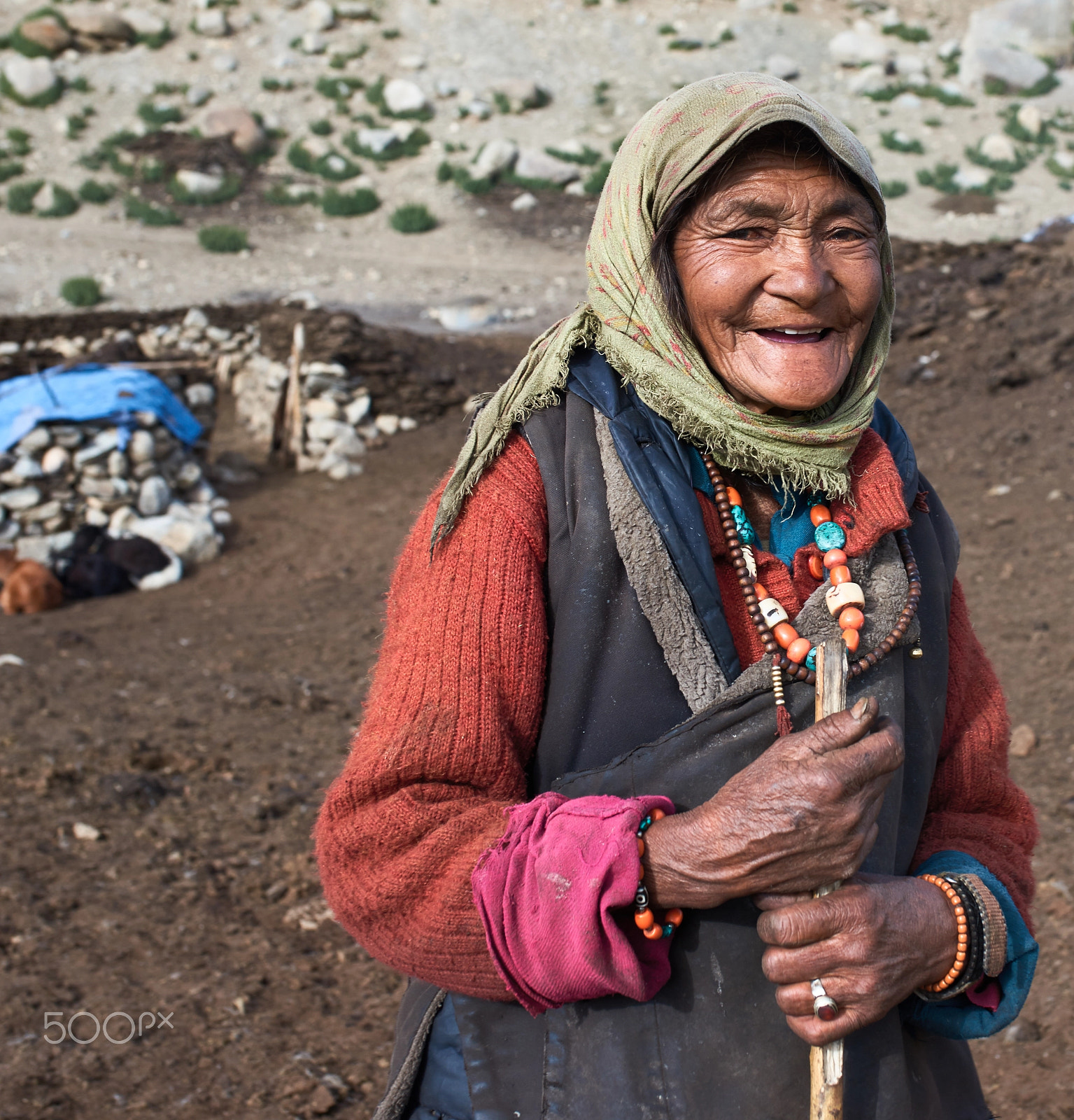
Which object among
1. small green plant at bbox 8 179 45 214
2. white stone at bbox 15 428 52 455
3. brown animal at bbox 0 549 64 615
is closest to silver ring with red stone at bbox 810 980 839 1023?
brown animal at bbox 0 549 64 615

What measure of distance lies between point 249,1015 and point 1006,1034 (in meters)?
2.22

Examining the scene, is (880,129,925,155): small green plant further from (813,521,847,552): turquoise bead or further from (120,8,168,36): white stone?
(813,521,847,552): turquoise bead

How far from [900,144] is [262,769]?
58.6 feet

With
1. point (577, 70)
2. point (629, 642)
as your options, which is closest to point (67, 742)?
point (629, 642)

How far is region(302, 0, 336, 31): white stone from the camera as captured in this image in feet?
72.9

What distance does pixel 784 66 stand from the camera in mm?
21062

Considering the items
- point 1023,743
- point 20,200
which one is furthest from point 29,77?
point 1023,743

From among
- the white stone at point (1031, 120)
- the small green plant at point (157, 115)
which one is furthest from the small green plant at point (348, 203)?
the white stone at point (1031, 120)

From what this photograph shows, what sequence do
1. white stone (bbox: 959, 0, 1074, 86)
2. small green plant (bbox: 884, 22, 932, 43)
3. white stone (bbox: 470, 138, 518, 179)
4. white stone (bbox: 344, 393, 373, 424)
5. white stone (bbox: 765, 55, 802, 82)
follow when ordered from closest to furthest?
white stone (bbox: 344, 393, 373, 424) < white stone (bbox: 470, 138, 518, 179) < white stone (bbox: 765, 55, 802, 82) < white stone (bbox: 959, 0, 1074, 86) < small green plant (bbox: 884, 22, 932, 43)

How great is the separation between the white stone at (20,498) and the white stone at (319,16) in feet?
56.3

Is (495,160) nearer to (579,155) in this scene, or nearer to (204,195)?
(579,155)

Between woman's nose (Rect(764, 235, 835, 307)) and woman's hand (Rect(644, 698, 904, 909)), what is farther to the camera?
woman's nose (Rect(764, 235, 835, 307))


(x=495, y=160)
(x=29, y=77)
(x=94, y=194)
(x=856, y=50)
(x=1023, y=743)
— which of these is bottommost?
(x=94, y=194)

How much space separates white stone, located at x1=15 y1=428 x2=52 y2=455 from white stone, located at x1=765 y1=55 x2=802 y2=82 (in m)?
16.7
